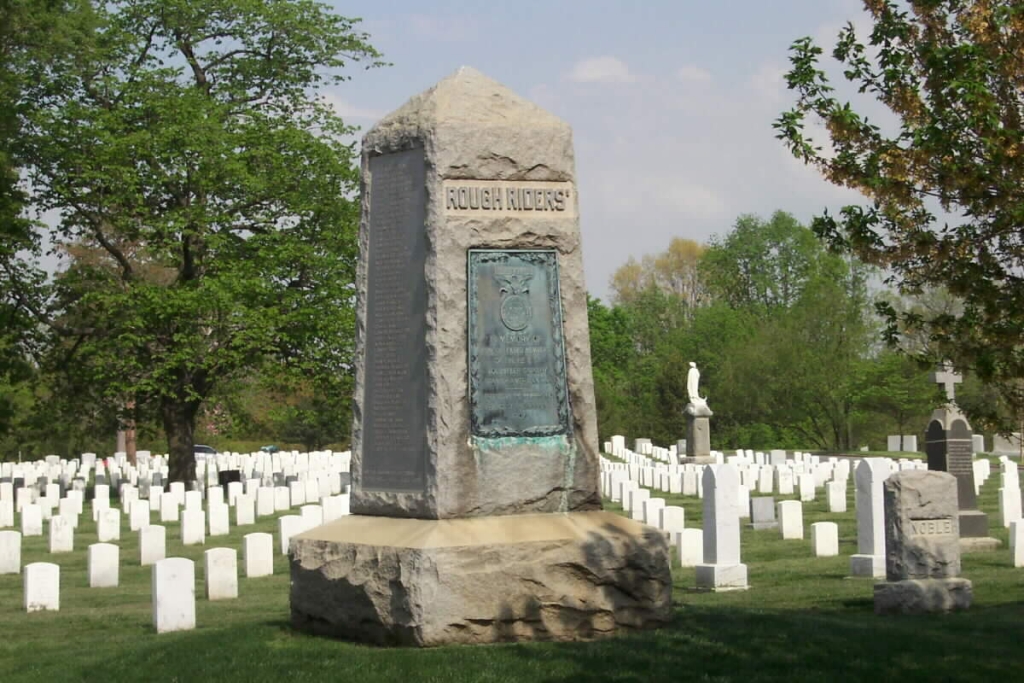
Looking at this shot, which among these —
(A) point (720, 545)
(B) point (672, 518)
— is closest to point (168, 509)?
(B) point (672, 518)

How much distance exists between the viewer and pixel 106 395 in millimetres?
32344

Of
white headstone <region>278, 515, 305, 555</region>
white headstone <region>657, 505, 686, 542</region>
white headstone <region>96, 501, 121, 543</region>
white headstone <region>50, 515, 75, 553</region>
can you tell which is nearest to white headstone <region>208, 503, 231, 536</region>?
white headstone <region>96, 501, 121, 543</region>

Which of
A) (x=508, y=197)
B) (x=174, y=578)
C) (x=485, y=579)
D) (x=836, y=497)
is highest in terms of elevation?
(x=508, y=197)

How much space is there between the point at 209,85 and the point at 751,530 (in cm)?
2100

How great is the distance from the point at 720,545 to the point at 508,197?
587 cm

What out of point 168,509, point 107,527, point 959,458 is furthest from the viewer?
point 168,509

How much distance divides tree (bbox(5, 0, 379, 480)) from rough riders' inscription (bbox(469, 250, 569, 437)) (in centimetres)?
2197

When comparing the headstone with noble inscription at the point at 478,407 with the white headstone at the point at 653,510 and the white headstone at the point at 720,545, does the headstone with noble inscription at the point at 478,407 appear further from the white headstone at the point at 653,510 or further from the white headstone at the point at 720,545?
the white headstone at the point at 653,510

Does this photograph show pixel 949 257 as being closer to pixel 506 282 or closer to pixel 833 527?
pixel 506 282

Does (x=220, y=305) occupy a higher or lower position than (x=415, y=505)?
higher

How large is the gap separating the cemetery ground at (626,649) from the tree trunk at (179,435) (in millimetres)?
20320

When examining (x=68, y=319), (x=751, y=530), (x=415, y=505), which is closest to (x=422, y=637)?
(x=415, y=505)

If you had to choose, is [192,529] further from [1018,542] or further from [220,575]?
[1018,542]

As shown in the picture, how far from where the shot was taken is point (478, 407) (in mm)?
9078
